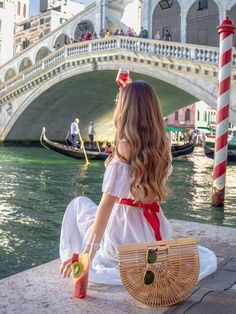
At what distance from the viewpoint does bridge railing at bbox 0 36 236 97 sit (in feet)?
28.9

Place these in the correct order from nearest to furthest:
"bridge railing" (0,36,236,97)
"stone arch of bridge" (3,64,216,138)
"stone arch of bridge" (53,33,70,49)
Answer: "bridge railing" (0,36,236,97)
"stone arch of bridge" (3,64,216,138)
"stone arch of bridge" (53,33,70,49)

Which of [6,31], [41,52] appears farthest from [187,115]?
[41,52]

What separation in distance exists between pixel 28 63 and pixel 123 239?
56.8 ft

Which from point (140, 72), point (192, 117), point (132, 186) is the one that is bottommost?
point (132, 186)

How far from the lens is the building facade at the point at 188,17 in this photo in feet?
34.2

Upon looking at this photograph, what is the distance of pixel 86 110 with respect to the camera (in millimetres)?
15141

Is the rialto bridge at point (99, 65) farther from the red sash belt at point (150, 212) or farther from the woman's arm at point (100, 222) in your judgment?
the woman's arm at point (100, 222)

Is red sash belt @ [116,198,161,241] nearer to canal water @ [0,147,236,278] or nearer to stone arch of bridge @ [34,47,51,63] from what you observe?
canal water @ [0,147,236,278]

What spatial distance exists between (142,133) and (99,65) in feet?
32.6

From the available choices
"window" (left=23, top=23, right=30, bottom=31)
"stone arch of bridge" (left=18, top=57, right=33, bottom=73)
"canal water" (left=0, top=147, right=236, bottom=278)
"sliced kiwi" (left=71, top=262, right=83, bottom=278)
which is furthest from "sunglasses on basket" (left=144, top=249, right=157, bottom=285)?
"window" (left=23, top=23, right=30, bottom=31)

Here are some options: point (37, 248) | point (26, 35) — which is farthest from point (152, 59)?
point (26, 35)

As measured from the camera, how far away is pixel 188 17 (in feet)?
36.0

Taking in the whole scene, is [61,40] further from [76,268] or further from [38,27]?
[76,268]

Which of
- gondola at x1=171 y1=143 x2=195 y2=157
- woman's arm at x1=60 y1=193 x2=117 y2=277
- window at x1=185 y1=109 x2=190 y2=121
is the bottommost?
woman's arm at x1=60 y1=193 x2=117 y2=277
